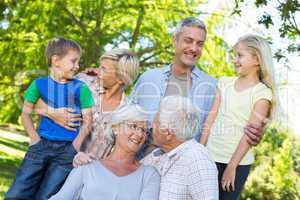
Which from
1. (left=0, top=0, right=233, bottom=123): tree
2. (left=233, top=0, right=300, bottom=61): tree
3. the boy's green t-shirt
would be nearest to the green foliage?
(left=0, top=0, right=233, bottom=123): tree

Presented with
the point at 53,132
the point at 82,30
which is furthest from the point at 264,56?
the point at 82,30

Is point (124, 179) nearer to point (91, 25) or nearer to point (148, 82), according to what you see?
point (148, 82)

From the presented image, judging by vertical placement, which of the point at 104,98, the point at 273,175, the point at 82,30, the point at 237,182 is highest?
the point at 82,30

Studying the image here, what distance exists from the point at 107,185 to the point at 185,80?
119 cm

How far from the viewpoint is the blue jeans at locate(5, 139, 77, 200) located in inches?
145

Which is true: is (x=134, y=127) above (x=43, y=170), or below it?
above

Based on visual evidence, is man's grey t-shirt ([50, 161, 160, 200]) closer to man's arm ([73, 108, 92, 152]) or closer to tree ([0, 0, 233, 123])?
man's arm ([73, 108, 92, 152])

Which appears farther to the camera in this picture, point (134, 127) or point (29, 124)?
point (29, 124)

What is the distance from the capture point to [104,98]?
12.7 feet

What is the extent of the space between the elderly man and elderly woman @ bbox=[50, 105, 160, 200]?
0.09 meters

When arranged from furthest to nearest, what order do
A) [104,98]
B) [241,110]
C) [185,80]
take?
[185,80] < [104,98] < [241,110]

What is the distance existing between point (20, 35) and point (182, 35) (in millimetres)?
9837

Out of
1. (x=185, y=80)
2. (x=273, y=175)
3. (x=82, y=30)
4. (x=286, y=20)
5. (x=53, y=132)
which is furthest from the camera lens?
(x=273, y=175)

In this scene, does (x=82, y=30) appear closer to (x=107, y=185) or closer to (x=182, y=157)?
(x=107, y=185)
